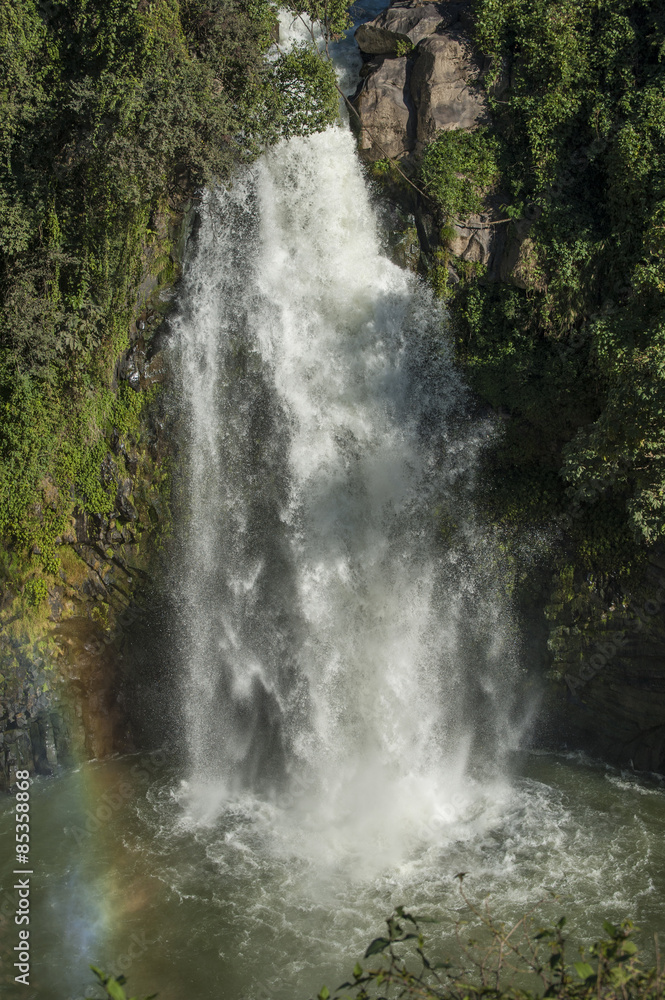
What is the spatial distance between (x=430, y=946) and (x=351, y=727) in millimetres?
4041

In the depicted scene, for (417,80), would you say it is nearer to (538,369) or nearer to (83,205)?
(538,369)

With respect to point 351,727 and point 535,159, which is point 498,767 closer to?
point 351,727

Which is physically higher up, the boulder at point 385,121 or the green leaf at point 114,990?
the boulder at point 385,121

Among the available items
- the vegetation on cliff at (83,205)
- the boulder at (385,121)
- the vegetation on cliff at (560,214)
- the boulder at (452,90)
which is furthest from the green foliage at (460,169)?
the vegetation on cliff at (83,205)

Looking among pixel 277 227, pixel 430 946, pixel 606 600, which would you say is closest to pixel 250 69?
pixel 277 227

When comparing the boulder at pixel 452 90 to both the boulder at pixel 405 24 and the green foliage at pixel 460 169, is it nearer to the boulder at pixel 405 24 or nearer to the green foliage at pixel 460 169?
the green foliage at pixel 460 169

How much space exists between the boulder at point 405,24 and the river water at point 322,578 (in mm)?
1921

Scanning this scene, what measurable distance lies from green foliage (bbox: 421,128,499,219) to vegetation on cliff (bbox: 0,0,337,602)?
2.10 m

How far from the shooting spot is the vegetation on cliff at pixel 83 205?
13.5 m

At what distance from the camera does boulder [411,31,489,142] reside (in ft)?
45.1

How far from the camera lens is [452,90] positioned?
45.1ft

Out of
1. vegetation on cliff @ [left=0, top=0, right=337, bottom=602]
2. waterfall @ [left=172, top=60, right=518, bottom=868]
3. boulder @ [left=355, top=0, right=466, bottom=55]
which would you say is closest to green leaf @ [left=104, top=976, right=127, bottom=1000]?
waterfall @ [left=172, top=60, right=518, bottom=868]

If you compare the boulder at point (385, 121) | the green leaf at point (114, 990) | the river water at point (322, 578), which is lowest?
the green leaf at point (114, 990)

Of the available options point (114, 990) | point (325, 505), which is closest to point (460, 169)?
point (325, 505)
